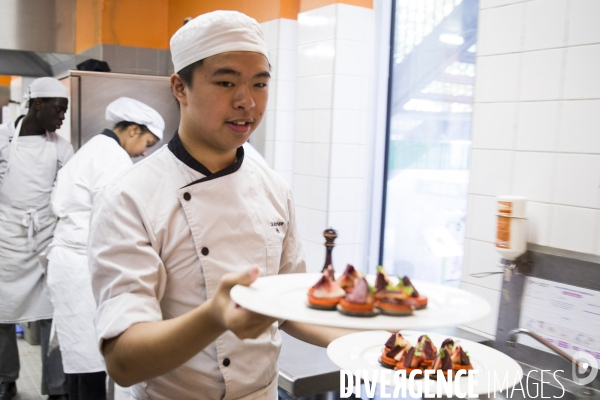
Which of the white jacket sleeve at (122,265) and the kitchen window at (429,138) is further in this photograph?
the kitchen window at (429,138)

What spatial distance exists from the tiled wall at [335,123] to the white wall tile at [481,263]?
38.5 inches

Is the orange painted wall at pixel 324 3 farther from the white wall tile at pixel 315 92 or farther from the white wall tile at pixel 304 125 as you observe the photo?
the white wall tile at pixel 304 125

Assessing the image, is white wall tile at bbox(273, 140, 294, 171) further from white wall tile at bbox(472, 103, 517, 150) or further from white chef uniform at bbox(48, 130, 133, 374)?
white wall tile at bbox(472, 103, 517, 150)

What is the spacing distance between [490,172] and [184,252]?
1.34 metres

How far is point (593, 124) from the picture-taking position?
6.00 ft

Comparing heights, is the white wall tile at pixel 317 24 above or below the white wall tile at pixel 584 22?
above

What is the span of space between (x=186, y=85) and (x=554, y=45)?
4.26 feet

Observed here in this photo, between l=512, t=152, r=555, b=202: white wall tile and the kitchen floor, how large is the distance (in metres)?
3.14

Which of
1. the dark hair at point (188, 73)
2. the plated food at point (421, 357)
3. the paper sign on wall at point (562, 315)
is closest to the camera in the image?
the dark hair at point (188, 73)

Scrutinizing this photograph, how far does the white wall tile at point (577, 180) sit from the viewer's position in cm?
183

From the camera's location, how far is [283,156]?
3471 millimetres

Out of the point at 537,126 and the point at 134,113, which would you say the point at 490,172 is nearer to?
the point at 537,126

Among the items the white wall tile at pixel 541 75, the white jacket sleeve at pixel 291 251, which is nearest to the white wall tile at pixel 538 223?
the white wall tile at pixel 541 75

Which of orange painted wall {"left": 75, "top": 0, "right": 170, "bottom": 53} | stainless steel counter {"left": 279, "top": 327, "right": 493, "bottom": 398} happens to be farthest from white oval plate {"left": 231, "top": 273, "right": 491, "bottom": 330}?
orange painted wall {"left": 75, "top": 0, "right": 170, "bottom": 53}
